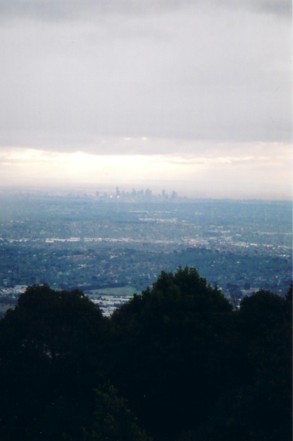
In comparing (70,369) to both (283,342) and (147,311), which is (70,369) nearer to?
(147,311)

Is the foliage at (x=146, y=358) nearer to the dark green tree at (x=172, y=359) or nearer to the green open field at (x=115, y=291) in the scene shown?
the dark green tree at (x=172, y=359)

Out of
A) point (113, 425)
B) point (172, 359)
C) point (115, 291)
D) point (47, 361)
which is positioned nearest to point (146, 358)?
point (172, 359)

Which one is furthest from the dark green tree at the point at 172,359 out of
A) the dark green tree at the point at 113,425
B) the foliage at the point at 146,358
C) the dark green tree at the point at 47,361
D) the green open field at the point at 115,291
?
the green open field at the point at 115,291

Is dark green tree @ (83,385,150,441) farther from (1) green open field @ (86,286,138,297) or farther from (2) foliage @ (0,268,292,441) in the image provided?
(1) green open field @ (86,286,138,297)

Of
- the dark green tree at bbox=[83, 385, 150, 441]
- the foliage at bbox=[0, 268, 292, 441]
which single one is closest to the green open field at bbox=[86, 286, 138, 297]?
the foliage at bbox=[0, 268, 292, 441]

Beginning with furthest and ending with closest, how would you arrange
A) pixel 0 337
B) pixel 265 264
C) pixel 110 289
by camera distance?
pixel 265 264, pixel 110 289, pixel 0 337

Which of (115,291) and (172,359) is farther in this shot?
(115,291)

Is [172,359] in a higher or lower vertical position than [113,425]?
higher

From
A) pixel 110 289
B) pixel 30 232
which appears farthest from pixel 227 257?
pixel 30 232

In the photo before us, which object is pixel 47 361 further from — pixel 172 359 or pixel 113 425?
pixel 113 425

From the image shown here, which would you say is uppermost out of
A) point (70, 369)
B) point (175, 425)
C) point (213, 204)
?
point (213, 204)

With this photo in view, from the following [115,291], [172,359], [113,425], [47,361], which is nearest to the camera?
[113,425]
